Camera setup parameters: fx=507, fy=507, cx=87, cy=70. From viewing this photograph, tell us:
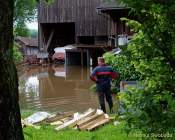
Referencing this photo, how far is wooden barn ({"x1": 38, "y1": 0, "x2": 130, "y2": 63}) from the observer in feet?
150

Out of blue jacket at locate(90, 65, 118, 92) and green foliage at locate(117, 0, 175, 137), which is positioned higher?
green foliage at locate(117, 0, 175, 137)

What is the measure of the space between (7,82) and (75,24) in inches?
1687

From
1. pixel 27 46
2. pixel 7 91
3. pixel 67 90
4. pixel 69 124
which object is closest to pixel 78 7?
pixel 27 46

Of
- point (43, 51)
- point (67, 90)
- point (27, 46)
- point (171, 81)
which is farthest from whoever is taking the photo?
point (27, 46)

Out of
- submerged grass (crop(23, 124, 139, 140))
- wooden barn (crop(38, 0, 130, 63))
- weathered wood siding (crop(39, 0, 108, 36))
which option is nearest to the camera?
submerged grass (crop(23, 124, 139, 140))

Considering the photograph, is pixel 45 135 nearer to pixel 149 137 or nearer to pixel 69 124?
pixel 69 124

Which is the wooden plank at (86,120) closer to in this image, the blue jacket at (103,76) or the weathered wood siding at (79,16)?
the blue jacket at (103,76)

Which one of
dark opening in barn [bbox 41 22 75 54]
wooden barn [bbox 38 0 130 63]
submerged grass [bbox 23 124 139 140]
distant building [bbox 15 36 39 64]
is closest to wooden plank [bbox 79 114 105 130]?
submerged grass [bbox 23 124 139 140]

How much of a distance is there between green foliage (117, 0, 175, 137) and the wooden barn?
3601 cm

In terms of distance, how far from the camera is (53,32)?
52.9 m

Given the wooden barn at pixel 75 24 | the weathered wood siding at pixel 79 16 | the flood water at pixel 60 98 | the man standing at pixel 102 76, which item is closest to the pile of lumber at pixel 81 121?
the man standing at pixel 102 76

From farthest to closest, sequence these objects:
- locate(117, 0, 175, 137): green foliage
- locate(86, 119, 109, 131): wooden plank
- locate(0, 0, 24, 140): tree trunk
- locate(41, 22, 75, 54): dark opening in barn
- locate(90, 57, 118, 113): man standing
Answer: locate(41, 22, 75, 54): dark opening in barn, locate(90, 57, 118, 113): man standing, locate(86, 119, 109, 131): wooden plank, locate(0, 0, 24, 140): tree trunk, locate(117, 0, 175, 137): green foliage

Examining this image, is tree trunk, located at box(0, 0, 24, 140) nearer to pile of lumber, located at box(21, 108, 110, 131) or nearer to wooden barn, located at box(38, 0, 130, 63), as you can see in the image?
pile of lumber, located at box(21, 108, 110, 131)

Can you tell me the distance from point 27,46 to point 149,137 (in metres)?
62.8
